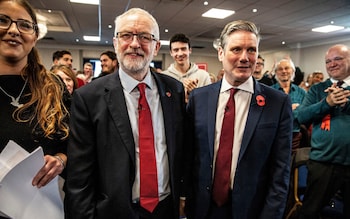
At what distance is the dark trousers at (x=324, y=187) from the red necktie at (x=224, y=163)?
113 centimetres

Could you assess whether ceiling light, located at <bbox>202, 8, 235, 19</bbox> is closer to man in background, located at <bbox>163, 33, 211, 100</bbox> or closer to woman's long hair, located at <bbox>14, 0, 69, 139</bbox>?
man in background, located at <bbox>163, 33, 211, 100</bbox>

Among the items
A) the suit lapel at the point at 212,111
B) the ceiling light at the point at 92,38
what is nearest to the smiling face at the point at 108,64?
the suit lapel at the point at 212,111

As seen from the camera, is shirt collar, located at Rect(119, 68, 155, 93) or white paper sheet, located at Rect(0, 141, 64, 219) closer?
white paper sheet, located at Rect(0, 141, 64, 219)

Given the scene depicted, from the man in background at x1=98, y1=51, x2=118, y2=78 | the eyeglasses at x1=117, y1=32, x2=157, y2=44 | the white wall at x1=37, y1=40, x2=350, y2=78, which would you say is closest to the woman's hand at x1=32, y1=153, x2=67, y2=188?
the eyeglasses at x1=117, y1=32, x2=157, y2=44

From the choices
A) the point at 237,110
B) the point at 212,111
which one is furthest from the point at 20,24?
the point at 237,110

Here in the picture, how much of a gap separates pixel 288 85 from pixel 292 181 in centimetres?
118

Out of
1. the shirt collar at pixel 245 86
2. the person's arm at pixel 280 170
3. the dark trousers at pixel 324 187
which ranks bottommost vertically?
the dark trousers at pixel 324 187

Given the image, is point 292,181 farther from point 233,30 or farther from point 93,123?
point 93,123

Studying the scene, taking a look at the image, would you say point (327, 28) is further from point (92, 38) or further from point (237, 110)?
point (237, 110)

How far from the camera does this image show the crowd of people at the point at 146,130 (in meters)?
1.17

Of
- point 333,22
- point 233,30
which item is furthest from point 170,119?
point 333,22

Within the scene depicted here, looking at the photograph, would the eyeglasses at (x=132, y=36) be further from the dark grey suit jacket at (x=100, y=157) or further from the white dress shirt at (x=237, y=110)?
the white dress shirt at (x=237, y=110)

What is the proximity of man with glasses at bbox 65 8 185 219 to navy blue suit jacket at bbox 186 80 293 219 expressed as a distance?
14cm

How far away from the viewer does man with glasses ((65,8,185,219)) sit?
1.21 metres
